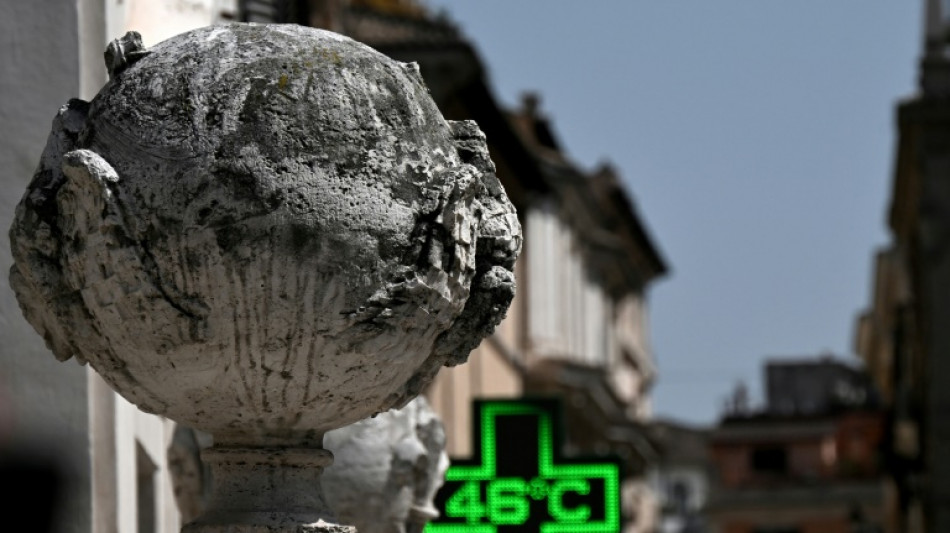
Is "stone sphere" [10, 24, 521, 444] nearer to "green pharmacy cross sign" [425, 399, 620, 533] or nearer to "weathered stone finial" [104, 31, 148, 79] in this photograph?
"weathered stone finial" [104, 31, 148, 79]

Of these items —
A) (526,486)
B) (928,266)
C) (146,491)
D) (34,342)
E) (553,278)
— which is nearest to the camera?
(34,342)

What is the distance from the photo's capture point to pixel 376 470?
915cm

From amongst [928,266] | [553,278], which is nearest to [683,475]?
[553,278]

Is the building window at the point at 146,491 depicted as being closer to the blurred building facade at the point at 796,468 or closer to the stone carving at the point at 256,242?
the stone carving at the point at 256,242

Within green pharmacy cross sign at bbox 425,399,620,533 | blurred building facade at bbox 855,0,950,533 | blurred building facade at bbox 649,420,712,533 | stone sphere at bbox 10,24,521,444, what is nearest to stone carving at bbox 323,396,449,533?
stone sphere at bbox 10,24,521,444

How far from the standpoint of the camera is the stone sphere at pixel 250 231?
659 centimetres

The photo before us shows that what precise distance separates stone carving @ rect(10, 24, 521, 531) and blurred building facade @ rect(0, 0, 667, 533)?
1809 mm

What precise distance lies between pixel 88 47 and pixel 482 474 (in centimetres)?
303

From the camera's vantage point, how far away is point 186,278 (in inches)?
260

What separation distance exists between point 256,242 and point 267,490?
75 cm

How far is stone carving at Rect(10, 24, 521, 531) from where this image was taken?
6594 millimetres

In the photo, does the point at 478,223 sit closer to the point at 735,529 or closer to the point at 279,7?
the point at 279,7

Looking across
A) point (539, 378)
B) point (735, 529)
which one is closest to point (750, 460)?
point (735, 529)

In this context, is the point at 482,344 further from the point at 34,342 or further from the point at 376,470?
the point at 376,470
